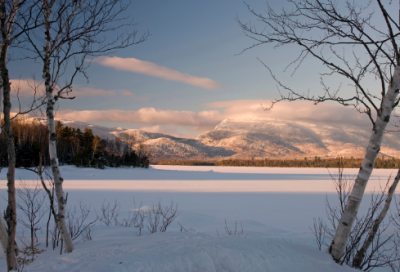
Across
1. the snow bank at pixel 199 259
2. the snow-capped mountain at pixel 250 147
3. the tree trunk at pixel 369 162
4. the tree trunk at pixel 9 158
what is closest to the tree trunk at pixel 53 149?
the tree trunk at pixel 9 158

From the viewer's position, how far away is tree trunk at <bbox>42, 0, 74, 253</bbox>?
3512mm

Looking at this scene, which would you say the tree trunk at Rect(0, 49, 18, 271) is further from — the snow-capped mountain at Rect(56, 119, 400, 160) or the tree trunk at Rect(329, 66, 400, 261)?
the snow-capped mountain at Rect(56, 119, 400, 160)

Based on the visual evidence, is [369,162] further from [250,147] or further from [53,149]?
[250,147]

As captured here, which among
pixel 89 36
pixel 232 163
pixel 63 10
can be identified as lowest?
pixel 232 163

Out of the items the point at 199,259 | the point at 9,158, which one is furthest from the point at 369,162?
the point at 9,158

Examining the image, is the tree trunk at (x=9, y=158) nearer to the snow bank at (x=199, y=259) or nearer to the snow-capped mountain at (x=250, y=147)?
the snow bank at (x=199, y=259)

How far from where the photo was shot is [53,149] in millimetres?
3512

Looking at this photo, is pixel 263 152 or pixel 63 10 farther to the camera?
pixel 263 152

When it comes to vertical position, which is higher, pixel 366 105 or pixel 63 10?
pixel 63 10

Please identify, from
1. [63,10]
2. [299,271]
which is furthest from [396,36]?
[63,10]

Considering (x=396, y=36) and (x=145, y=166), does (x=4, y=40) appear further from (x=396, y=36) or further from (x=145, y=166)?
(x=145, y=166)

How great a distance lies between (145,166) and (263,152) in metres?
125

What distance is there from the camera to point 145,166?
54656mm

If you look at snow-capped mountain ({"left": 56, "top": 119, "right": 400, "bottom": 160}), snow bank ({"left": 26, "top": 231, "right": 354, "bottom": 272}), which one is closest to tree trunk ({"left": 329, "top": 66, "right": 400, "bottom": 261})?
snow bank ({"left": 26, "top": 231, "right": 354, "bottom": 272})
